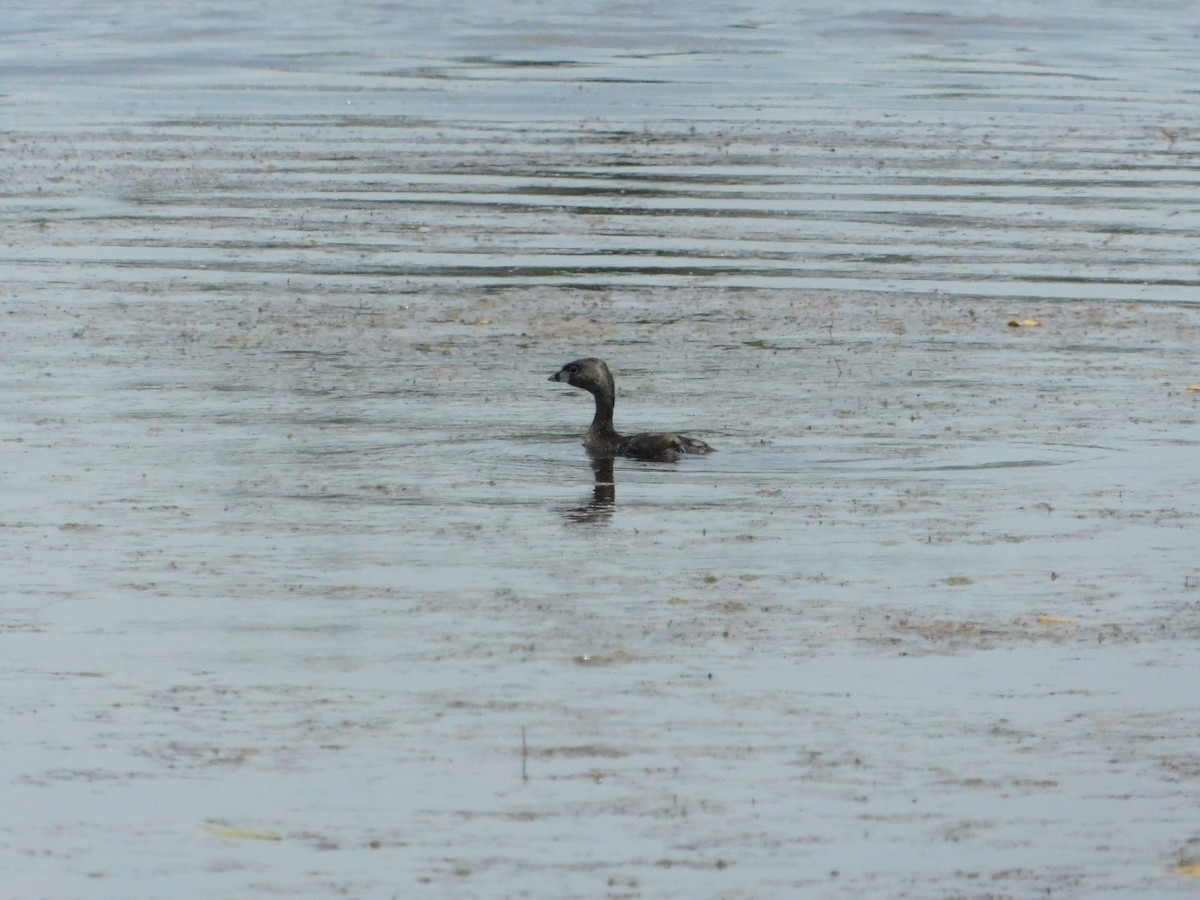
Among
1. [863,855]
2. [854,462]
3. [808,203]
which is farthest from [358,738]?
[808,203]

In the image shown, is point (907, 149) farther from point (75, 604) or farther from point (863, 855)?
point (863, 855)

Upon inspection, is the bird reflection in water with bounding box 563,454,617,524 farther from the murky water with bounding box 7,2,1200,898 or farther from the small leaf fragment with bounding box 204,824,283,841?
the small leaf fragment with bounding box 204,824,283,841

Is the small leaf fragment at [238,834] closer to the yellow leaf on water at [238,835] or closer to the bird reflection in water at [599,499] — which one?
the yellow leaf on water at [238,835]

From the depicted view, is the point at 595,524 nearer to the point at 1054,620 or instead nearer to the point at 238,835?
the point at 1054,620

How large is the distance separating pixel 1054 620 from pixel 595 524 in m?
2.77

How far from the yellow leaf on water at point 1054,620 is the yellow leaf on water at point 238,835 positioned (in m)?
3.83

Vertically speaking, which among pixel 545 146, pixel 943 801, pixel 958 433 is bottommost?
pixel 545 146

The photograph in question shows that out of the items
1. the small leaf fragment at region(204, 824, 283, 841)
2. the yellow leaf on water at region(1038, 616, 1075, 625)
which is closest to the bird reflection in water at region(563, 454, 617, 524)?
the yellow leaf on water at region(1038, 616, 1075, 625)

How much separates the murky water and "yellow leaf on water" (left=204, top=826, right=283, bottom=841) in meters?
0.01

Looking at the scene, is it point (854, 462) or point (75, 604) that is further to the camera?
point (854, 462)

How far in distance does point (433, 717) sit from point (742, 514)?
3777 millimetres

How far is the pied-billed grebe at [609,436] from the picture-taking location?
44.8 feet

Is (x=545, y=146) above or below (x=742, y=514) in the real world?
below

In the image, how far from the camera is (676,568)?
11.1 m
